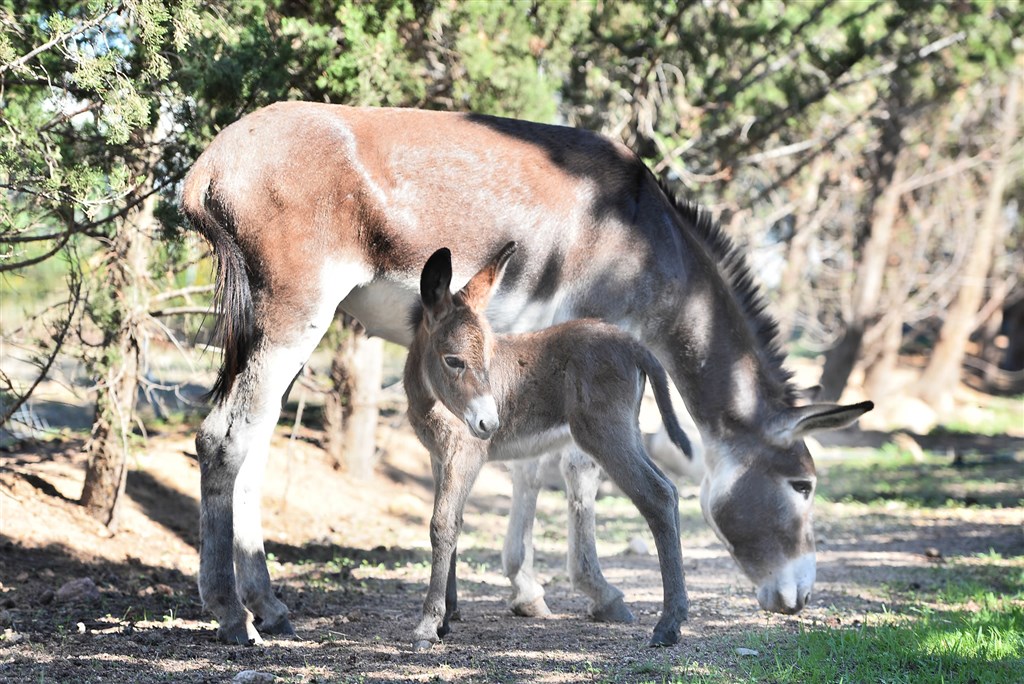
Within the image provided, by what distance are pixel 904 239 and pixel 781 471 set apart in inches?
759

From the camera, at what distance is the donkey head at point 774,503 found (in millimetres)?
5938

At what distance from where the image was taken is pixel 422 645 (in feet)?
16.0

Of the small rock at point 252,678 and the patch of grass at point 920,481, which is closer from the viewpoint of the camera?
the small rock at point 252,678

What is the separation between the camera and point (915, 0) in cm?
1015

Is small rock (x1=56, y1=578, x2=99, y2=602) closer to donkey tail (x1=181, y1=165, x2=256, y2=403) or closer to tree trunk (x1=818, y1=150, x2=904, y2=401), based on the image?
donkey tail (x1=181, y1=165, x2=256, y2=403)

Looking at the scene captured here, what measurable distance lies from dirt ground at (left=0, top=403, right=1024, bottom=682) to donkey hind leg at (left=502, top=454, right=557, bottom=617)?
0.39 feet

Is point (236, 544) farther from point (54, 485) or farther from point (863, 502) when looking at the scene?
point (863, 502)

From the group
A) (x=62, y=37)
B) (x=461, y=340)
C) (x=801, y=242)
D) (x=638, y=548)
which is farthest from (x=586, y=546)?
(x=801, y=242)

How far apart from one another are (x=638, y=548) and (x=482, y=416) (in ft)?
13.3

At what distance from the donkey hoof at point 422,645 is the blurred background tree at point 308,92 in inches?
105

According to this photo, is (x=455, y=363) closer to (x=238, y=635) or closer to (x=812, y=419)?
(x=238, y=635)

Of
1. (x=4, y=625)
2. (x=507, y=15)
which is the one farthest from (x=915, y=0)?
(x=4, y=625)

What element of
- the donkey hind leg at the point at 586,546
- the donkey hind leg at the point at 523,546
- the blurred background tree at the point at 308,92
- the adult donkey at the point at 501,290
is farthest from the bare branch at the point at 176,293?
the donkey hind leg at the point at 586,546

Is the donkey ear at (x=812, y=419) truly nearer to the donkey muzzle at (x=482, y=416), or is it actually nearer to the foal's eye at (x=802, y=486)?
the foal's eye at (x=802, y=486)
